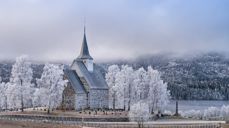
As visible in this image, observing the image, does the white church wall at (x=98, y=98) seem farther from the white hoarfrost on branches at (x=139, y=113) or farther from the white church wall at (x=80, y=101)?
the white hoarfrost on branches at (x=139, y=113)

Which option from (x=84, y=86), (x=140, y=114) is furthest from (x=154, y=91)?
(x=140, y=114)

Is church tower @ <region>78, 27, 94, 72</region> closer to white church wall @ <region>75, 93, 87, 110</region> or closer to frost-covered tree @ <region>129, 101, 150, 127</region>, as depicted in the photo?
white church wall @ <region>75, 93, 87, 110</region>

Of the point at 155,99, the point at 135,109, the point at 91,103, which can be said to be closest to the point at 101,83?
the point at 91,103

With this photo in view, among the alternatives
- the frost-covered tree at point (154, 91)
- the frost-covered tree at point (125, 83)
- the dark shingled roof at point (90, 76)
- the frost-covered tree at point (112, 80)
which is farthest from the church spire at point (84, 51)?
the frost-covered tree at point (154, 91)

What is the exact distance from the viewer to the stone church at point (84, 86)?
10962cm

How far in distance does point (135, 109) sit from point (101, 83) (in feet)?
119

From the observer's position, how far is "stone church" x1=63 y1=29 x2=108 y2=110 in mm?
109625

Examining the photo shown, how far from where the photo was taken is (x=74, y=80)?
368 feet

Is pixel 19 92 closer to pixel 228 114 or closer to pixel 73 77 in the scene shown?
pixel 73 77

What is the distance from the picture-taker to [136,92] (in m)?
110

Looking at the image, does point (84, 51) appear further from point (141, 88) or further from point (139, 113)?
point (139, 113)

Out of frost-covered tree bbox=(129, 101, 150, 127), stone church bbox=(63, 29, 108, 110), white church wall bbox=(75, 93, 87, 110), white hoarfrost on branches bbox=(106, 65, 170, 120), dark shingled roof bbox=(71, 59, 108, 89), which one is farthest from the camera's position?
dark shingled roof bbox=(71, 59, 108, 89)

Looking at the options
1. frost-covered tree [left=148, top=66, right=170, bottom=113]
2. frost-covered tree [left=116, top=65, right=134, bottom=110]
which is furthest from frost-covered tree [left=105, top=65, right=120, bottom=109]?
frost-covered tree [left=148, top=66, right=170, bottom=113]

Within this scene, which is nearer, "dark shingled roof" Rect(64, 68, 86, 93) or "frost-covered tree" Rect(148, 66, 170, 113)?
"frost-covered tree" Rect(148, 66, 170, 113)
